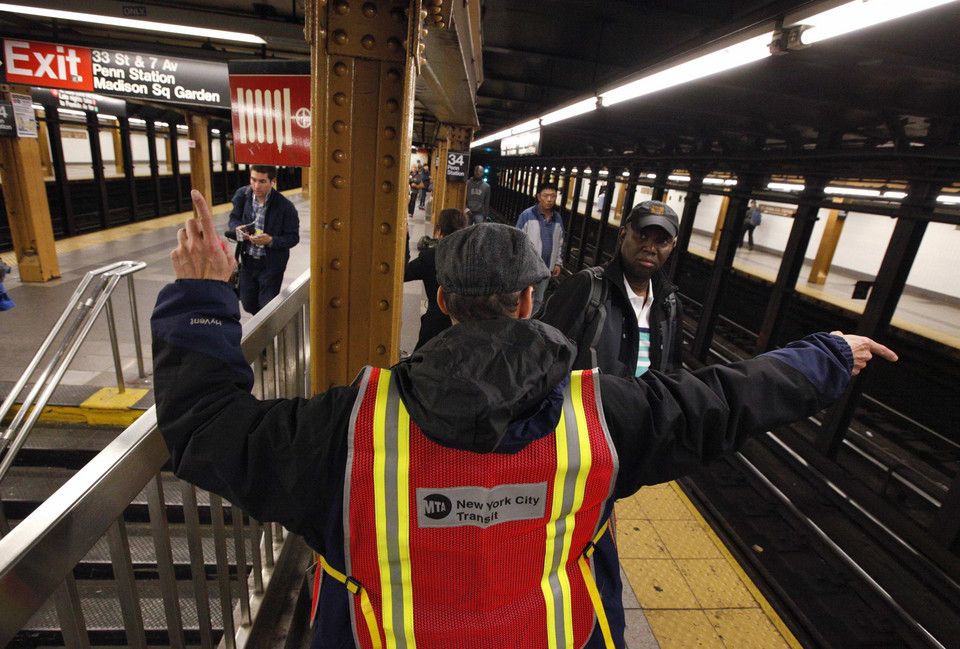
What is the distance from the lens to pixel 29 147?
6.66 m

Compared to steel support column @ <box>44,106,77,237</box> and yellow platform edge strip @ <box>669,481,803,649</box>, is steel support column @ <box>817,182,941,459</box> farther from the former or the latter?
steel support column @ <box>44,106,77,237</box>

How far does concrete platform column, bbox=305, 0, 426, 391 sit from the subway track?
2775 mm

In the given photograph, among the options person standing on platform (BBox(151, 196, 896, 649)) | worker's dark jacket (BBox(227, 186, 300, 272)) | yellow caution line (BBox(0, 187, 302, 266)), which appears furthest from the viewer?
yellow caution line (BBox(0, 187, 302, 266))

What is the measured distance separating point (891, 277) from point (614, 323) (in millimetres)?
3127

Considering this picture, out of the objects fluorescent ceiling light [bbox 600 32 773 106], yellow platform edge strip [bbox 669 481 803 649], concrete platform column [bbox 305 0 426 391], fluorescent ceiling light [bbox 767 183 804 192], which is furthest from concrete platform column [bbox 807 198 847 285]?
concrete platform column [bbox 305 0 426 391]

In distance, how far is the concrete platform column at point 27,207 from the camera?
657 centimetres

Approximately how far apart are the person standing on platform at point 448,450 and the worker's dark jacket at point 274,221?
3807 millimetres

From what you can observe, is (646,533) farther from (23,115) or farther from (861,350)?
(23,115)

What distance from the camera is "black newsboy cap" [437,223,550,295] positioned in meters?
1.09

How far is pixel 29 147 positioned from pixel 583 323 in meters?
8.08

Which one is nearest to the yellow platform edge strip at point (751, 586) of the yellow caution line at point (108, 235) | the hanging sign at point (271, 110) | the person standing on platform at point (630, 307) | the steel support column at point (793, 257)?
the person standing on platform at point (630, 307)

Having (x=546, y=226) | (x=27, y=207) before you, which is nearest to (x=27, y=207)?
(x=27, y=207)

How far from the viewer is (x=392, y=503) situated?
1.02 metres

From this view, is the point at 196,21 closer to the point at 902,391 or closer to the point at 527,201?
the point at 902,391
